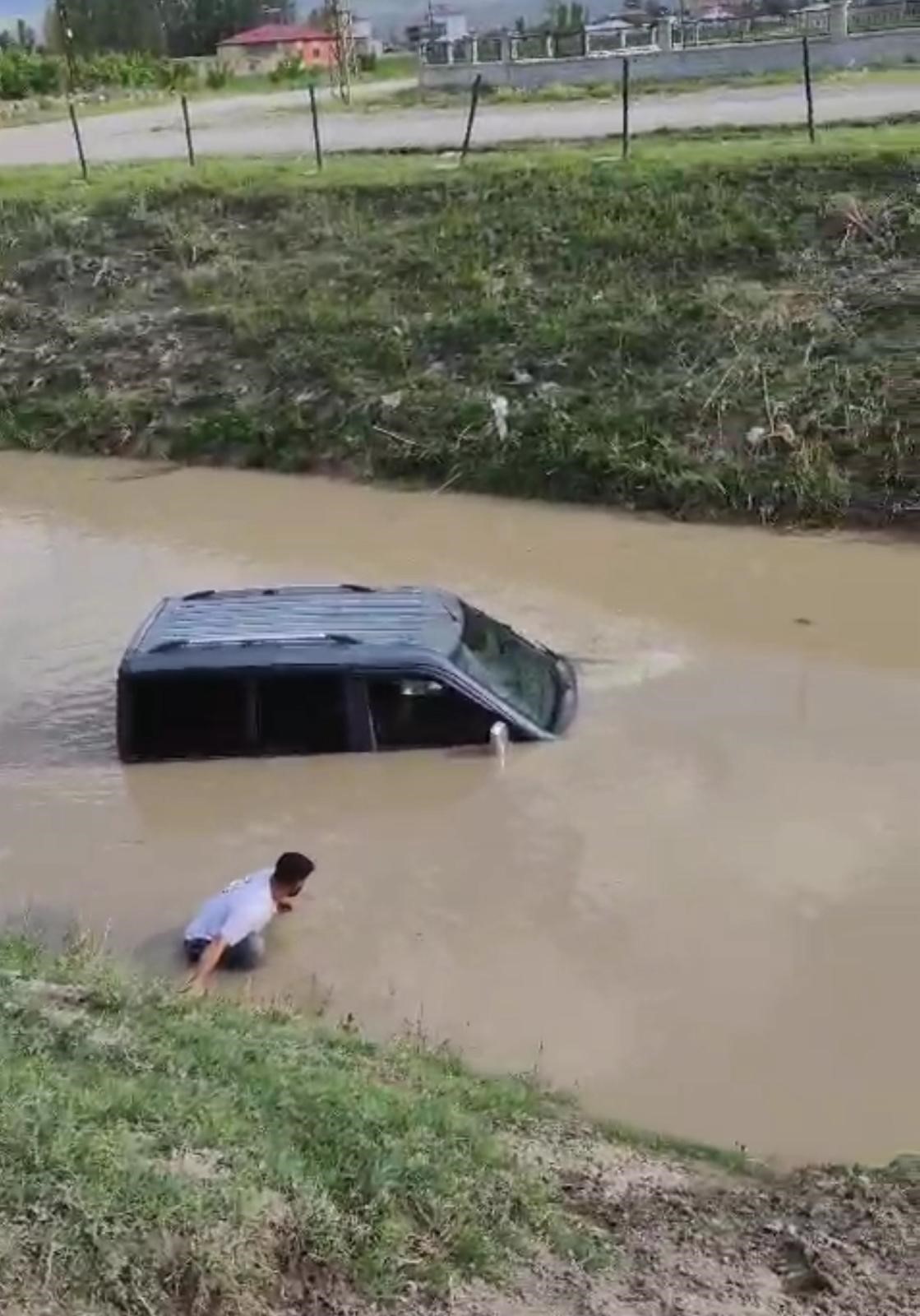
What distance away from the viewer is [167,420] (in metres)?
20.0

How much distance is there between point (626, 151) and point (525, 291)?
150 inches

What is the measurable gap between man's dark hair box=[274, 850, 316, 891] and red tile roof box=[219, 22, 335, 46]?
6655cm

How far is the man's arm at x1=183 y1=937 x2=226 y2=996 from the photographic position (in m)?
7.88

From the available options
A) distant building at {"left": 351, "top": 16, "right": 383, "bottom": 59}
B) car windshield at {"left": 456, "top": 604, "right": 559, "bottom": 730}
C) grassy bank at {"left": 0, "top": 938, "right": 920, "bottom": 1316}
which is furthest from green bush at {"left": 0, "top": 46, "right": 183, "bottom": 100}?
grassy bank at {"left": 0, "top": 938, "right": 920, "bottom": 1316}

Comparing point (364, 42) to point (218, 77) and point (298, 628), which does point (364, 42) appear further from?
point (298, 628)

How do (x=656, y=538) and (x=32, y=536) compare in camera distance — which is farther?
(x=32, y=536)

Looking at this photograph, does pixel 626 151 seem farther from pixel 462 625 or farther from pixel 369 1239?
pixel 369 1239

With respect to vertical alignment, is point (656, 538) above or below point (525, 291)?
below

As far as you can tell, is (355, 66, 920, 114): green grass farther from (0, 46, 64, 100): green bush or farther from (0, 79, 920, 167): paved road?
(0, 46, 64, 100): green bush

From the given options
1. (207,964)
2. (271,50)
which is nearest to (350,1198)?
(207,964)

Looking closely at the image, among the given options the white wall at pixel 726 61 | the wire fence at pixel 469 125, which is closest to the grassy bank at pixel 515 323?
the wire fence at pixel 469 125

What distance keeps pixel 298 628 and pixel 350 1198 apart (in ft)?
17.6

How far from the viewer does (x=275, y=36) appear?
7588 cm

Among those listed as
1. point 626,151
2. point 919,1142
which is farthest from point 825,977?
point 626,151
